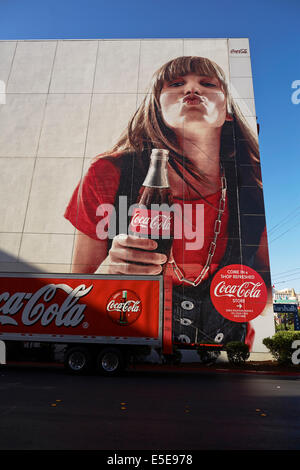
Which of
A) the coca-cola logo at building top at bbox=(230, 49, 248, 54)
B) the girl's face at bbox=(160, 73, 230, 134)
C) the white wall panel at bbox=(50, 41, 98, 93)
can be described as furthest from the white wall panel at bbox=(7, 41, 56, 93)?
the coca-cola logo at building top at bbox=(230, 49, 248, 54)

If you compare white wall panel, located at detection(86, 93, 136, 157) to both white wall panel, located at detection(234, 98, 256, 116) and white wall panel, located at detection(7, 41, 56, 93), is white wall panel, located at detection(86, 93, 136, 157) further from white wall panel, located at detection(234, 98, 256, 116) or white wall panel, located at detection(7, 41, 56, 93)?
white wall panel, located at detection(234, 98, 256, 116)

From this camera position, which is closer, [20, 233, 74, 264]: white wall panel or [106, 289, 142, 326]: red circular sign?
[106, 289, 142, 326]: red circular sign

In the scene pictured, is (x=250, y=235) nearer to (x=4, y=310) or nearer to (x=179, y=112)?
(x=179, y=112)

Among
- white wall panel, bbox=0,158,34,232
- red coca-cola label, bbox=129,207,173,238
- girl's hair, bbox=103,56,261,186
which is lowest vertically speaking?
red coca-cola label, bbox=129,207,173,238

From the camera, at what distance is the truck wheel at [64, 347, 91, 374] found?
10.8 meters

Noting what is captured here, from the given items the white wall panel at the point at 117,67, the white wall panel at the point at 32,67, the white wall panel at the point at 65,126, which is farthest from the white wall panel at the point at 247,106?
the white wall panel at the point at 32,67

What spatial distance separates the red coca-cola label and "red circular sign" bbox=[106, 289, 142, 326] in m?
7.06

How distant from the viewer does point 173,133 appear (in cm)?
1983

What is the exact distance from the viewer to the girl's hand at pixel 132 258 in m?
16.9

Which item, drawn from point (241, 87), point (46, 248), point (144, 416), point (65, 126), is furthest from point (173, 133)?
point (144, 416)

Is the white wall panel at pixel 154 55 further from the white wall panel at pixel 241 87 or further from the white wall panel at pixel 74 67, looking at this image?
the white wall panel at pixel 241 87

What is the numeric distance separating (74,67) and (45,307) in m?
20.1
